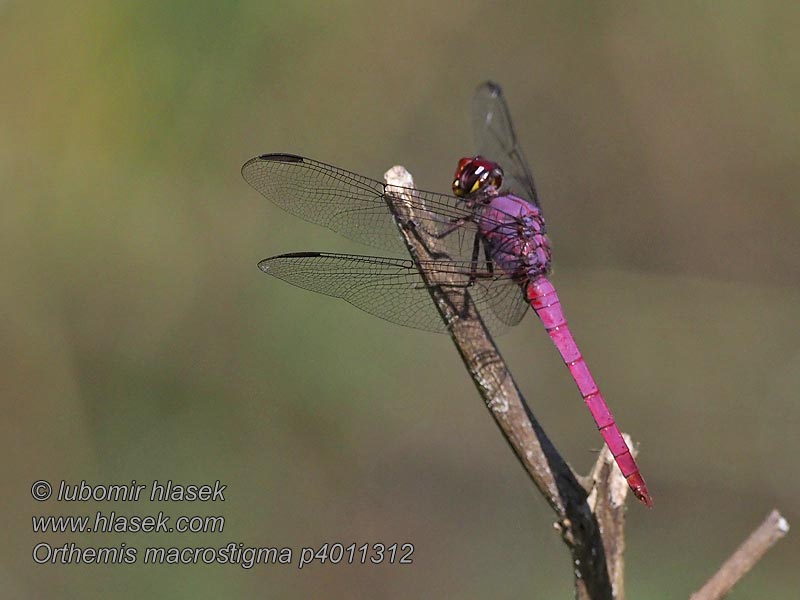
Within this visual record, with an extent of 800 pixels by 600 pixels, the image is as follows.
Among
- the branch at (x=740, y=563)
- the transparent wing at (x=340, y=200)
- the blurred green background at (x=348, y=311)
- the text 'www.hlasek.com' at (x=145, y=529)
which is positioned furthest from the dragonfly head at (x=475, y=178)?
the branch at (x=740, y=563)

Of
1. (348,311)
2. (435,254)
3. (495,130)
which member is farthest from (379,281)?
(348,311)

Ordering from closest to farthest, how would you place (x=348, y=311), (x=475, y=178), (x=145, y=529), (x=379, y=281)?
(x=379, y=281) → (x=475, y=178) → (x=145, y=529) → (x=348, y=311)

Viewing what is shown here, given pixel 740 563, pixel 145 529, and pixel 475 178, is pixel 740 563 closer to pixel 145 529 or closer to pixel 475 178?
pixel 475 178

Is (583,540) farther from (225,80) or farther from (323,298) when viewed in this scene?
(225,80)

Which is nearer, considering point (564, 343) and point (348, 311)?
point (564, 343)

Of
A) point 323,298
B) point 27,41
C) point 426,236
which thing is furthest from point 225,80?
point 426,236

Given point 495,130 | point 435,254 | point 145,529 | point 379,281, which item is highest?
point 495,130

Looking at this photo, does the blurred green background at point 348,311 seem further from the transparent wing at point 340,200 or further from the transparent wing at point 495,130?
the transparent wing at point 340,200

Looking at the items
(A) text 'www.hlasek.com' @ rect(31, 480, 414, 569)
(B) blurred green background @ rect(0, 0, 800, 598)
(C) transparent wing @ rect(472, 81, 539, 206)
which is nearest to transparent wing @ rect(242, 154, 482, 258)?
(C) transparent wing @ rect(472, 81, 539, 206)
